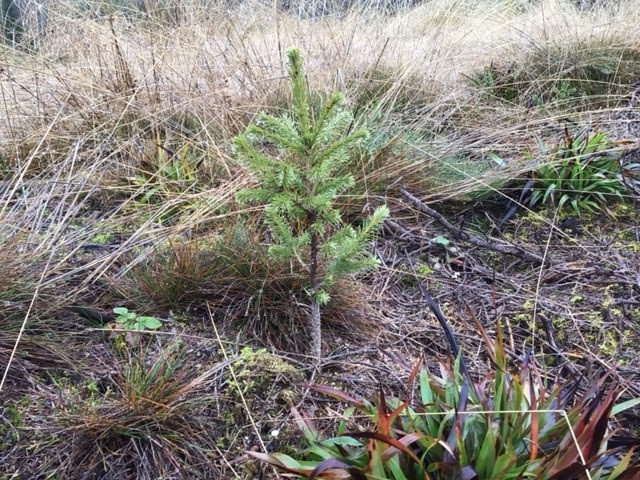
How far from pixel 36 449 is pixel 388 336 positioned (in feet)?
4.07

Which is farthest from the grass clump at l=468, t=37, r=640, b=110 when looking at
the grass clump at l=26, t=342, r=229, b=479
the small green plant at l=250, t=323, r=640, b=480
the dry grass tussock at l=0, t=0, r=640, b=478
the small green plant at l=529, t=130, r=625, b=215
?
the grass clump at l=26, t=342, r=229, b=479

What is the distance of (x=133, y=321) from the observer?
6.55 feet

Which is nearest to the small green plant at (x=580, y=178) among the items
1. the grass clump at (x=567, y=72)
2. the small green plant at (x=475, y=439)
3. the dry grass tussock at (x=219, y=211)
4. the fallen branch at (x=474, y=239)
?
the dry grass tussock at (x=219, y=211)

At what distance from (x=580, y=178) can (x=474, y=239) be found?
722 mm

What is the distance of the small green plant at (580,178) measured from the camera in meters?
2.94

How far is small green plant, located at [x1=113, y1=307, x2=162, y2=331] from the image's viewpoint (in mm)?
1938

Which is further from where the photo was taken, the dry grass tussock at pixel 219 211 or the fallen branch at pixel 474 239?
the fallen branch at pixel 474 239

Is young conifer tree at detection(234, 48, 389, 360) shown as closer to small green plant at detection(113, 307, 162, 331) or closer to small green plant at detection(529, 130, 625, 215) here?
small green plant at detection(113, 307, 162, 331)

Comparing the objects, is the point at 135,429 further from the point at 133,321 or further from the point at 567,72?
the point at 567,72

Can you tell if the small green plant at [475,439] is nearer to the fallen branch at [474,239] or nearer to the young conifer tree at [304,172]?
the young conifer tree at [304,172]

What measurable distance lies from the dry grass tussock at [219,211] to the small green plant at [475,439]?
→ 30 centimetres

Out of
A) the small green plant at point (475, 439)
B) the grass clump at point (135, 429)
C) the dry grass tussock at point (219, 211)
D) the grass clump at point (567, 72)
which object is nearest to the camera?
the small green plant at point (475, 439)

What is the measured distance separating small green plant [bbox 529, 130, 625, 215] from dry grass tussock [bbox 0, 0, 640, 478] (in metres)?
0.09

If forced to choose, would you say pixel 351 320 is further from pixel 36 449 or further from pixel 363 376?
pixel 36 449
